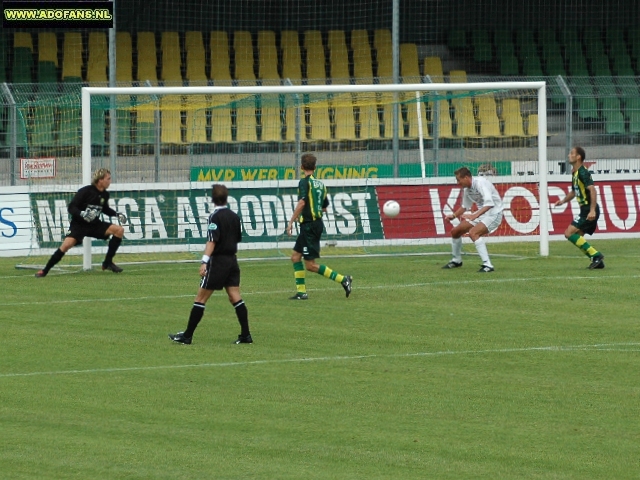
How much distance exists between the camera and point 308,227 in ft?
51.5

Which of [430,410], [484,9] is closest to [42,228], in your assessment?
[430,410]

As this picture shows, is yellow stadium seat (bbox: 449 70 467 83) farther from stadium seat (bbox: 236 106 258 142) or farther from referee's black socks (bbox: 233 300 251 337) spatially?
referee's black socks (bbox: 233 300 251 337)

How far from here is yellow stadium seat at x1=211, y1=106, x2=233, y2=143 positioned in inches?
895

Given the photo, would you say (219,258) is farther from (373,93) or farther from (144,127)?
(144,127)

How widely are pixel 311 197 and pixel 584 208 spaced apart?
5237 mm

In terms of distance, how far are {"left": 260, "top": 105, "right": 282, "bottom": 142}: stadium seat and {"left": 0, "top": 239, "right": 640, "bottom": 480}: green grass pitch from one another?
5601 millimetres

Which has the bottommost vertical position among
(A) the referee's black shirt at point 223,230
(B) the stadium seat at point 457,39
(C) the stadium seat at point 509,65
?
(A) the referee's black shirt at point 223,230

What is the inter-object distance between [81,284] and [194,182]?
422 cm

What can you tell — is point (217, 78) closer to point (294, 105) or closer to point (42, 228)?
point (294, 105)

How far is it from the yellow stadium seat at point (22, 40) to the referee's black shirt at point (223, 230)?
20.5 meters

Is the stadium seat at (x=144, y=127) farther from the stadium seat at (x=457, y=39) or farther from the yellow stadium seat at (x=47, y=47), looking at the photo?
the stadium seat at (x=457, y=39)

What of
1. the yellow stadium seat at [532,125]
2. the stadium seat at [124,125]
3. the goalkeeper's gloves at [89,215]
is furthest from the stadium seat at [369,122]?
the goalkeeper's gloves at [89,215]

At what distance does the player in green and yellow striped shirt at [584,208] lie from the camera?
61.0 feet

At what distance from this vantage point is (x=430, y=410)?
933 cm
